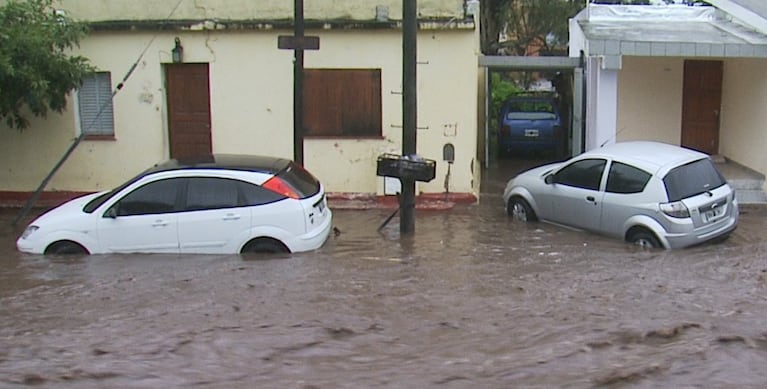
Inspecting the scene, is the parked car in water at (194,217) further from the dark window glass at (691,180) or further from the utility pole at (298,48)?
the dark window glass at (691,180)

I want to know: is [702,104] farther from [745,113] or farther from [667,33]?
[667,33]

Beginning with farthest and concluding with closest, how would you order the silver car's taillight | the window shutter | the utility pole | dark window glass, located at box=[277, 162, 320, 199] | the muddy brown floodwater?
1. the window shutter
2. the utility pole
3. the silver car's taillight
4. dark window glass, located at box=[277, 162, 320, 199]
5. the muddy brown floodwater

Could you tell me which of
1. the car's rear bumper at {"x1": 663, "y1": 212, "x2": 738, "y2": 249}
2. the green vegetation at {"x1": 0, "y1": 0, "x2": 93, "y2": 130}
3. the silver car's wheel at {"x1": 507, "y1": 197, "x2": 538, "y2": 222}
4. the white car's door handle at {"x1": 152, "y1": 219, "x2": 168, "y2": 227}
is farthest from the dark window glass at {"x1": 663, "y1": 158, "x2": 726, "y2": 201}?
the green vegetation at {"x1": 0, "y1": 0, "x2": 93, "y2": 130}

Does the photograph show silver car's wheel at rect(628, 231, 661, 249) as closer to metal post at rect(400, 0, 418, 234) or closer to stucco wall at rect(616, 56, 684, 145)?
metal post at rect(400, 0, 418, 234)

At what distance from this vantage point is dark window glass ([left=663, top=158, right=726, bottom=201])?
418 inches

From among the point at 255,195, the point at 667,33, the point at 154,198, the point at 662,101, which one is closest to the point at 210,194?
the point at 255,195

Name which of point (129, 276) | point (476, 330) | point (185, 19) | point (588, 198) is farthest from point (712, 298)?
point (185, 19)

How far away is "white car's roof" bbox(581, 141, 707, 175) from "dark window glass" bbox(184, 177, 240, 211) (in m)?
5.33

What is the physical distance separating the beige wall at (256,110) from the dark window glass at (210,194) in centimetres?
464

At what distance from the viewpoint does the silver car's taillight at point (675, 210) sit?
10.5 m

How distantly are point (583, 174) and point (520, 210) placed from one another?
4.71 ft

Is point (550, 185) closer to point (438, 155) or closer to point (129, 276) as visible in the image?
point (438, 155)

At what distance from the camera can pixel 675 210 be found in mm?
10516

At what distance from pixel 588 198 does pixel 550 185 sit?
0.82m
